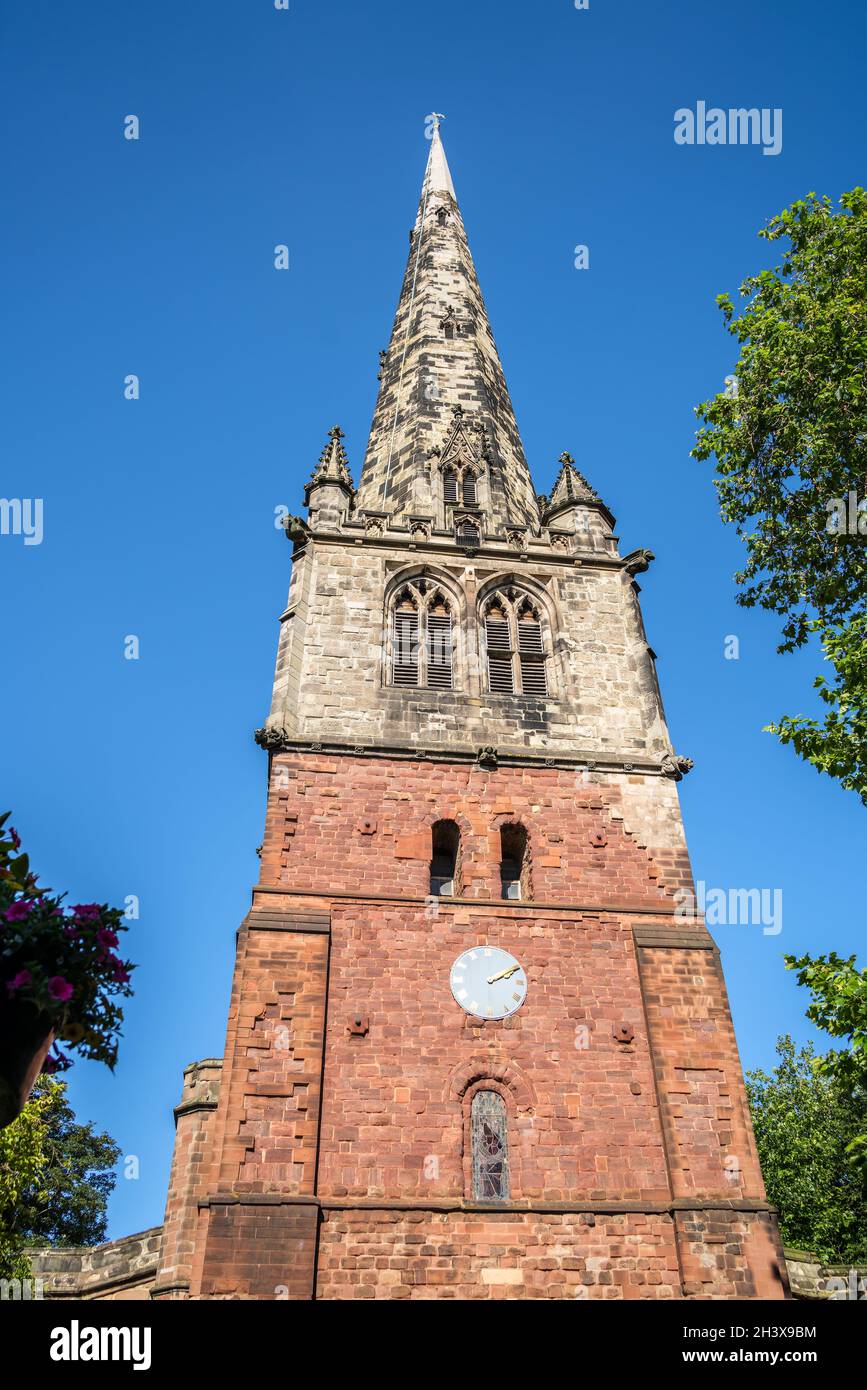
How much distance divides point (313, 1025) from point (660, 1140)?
5013mm

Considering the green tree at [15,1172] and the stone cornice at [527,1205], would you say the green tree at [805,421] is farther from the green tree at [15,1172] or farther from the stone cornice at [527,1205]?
the green tree at [15,1172]

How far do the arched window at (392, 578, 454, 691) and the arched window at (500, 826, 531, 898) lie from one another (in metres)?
3.27

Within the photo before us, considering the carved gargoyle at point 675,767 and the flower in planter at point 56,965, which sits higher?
the carved gargoyle at point 675,767

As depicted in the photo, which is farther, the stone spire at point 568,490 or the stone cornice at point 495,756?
the stone spire at point 568,490

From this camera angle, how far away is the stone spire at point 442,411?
1011 inches

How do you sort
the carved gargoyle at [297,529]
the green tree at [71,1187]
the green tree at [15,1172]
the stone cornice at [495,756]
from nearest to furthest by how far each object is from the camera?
the stone cornice at [495,756] < the green tree at [15,1172] < the carved gargoyle at [297,529] < the green tree at [71,1187]

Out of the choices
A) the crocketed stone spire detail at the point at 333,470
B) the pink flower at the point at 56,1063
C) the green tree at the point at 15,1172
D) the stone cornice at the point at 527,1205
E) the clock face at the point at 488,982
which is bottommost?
the pink flower at the point at 56,1063

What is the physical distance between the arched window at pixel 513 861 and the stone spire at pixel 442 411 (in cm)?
803

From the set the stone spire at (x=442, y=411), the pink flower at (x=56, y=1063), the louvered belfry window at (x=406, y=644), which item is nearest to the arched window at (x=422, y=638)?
the louvered belfry window at (x=406, y=644)

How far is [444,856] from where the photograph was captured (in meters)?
18.7

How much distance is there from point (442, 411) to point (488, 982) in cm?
1666

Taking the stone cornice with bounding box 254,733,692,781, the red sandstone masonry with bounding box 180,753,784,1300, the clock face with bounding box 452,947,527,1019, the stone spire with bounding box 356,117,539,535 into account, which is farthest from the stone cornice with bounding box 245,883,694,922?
the stone spire with bounding box 356,117,539,535

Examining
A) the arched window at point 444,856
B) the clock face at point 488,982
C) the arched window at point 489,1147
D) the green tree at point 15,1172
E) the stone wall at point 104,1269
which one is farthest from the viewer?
the green tree at point 15,1172
